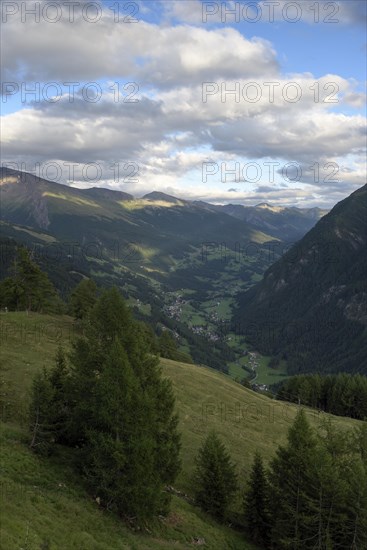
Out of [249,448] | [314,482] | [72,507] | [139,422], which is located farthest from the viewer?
[249,448]

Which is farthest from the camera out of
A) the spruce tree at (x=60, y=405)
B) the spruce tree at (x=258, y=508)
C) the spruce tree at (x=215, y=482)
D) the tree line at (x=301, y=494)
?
the spruce tree at (x=215, y=482)

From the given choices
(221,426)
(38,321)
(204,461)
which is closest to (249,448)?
(221,426)

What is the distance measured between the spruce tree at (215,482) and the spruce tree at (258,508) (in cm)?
199

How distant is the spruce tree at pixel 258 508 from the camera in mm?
42250

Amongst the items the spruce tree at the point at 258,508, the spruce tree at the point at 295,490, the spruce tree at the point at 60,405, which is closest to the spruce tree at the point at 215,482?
the spruce tree at the point at 258,508

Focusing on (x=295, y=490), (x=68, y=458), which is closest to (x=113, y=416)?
(x=68, y=458)

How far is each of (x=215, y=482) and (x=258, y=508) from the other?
5.14m

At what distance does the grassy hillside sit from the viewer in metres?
25.5

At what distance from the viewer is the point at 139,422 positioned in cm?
3253

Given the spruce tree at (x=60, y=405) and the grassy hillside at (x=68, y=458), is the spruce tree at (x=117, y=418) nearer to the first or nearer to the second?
the spruce tree at (x=60, y=405)

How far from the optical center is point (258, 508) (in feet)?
140

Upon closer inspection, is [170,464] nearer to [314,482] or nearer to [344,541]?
[314,482]

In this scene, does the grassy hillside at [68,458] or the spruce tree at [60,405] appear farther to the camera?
the spruce tree at [60,405]

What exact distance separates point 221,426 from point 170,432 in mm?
24369
